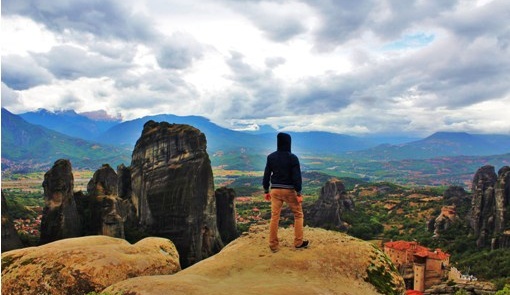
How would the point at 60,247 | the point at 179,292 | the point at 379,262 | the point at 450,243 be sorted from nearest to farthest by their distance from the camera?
the point at 179,292 < the point at 379,262 < the point at 60,247 < the point at 450,243

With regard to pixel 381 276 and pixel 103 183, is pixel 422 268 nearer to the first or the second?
pixel 103 183

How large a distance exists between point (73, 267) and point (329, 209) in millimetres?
85429

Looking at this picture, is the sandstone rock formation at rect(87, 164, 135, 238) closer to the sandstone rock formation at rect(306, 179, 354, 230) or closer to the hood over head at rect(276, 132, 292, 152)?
the hood over head at rect(276, 132, 292, 152)

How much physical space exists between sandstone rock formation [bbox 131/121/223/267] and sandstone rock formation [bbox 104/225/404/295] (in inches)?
1333

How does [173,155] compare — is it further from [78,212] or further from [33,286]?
[33,286]

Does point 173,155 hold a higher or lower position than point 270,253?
higher

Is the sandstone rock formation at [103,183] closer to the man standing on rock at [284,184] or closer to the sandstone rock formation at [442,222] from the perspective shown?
the man standing on rock at [284,184]

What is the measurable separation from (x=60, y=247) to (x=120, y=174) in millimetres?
38644

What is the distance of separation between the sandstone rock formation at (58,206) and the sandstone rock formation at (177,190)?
1154 cm

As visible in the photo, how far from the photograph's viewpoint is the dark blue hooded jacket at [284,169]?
12.9 m

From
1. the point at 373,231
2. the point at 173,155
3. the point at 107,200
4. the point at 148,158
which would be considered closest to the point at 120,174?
the point at 148,158

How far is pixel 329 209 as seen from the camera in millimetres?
95000

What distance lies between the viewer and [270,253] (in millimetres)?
13234

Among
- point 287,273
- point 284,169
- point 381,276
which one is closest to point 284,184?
point 284,169
